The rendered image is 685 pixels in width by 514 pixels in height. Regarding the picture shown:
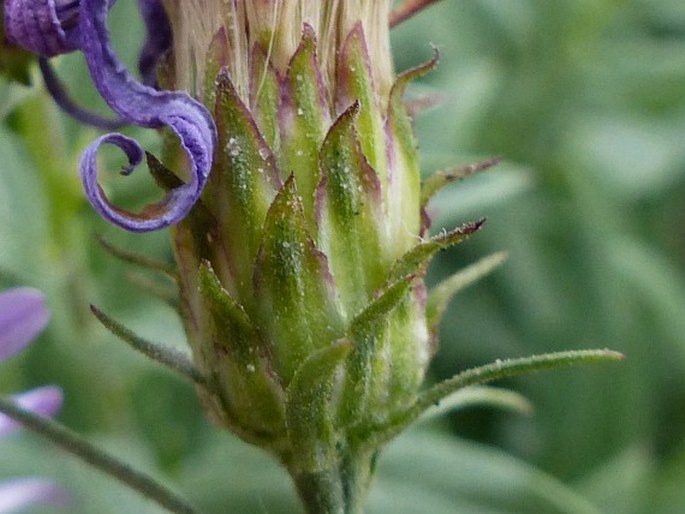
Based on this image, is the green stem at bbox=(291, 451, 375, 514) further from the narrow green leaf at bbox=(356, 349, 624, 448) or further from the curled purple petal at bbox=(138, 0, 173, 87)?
the curled purple petal at bbox=(138, 0, 173, 87)

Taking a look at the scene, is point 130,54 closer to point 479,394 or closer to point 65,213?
point 65,213

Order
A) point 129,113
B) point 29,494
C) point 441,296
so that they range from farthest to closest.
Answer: point 29,494
point 441,296
point 129,113

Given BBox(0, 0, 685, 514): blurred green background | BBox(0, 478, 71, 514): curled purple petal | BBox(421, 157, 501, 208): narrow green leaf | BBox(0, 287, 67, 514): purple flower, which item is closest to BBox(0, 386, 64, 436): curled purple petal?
BBox(0, 287, 67, 514): purple flower

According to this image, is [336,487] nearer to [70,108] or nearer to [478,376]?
[478,376]

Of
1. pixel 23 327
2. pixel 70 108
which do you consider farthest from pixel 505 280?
pixel 70 108

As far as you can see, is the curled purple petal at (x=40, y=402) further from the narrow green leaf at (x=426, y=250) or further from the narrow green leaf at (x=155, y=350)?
the narrow green leaf at (x=426, y=250)

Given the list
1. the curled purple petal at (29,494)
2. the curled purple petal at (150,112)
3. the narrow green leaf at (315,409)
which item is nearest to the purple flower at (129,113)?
the curled purple petal at (150,112)

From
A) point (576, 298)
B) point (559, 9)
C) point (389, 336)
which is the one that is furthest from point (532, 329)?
point (389, 336)
